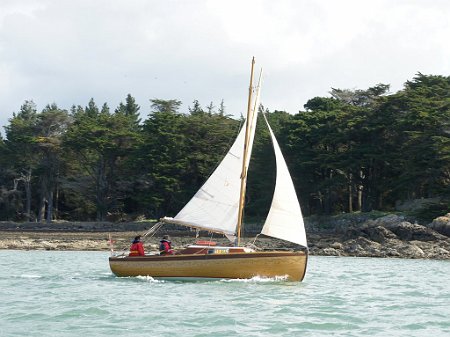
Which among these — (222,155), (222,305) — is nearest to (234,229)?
(222,305)

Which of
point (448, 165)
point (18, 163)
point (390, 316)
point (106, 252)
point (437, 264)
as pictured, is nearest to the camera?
point (390, 316)

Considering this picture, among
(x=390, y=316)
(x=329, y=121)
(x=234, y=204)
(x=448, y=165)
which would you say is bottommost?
(x=390, y=316)

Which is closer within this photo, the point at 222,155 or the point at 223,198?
the point at 223,198

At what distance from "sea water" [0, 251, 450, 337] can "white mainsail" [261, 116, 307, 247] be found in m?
1.78

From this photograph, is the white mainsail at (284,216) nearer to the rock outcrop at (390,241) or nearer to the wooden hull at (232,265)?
the wooden hull at (232,265)

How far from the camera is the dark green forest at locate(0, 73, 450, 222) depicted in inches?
2379

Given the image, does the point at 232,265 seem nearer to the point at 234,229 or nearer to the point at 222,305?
the point at 234,229

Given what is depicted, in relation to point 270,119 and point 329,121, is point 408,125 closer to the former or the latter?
point 329,121

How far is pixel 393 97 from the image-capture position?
63.5 meters

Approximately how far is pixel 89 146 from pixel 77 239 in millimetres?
18338

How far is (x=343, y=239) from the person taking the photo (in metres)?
52.4

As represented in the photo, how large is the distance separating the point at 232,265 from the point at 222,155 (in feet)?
144

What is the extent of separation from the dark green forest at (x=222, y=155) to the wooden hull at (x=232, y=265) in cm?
2956

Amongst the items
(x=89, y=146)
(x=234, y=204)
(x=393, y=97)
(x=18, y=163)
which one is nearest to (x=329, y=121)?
(x=393, y=97)
